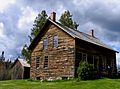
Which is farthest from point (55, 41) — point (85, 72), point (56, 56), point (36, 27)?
point (36, 27)

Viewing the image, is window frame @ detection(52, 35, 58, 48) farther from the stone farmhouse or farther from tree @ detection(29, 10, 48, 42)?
tree @ detection(29, 10, 48, 42)

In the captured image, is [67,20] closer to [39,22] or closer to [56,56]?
[39,22]

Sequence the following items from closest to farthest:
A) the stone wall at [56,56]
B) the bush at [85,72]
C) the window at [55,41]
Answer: the bush at [85,72] < the stone wall at [56,56] < the window at [55,41]

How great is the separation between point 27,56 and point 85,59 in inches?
952

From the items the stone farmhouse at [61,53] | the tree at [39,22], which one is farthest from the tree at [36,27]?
the stone farmhouse at [61,53]

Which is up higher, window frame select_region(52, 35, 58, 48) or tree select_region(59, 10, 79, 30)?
tree select_region(59, 10, 79, 30)

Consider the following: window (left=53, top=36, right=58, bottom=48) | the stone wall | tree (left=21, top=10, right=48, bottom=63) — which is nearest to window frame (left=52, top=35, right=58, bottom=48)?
window (left=53, top=36, right=58, bottom=48)

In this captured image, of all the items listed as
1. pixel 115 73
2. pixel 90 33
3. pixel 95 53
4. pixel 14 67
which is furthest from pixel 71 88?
pixel 14 67

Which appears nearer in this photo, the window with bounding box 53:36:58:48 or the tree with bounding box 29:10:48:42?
the window with bounding box 53:36:58:48

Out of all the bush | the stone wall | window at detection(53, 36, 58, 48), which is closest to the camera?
the bush

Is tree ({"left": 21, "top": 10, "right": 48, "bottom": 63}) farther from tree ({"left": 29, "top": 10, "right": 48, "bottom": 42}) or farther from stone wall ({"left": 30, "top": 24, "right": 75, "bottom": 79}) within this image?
stone wall ({"left": 30, "top": 24, "right": 75, "bottom": 79})

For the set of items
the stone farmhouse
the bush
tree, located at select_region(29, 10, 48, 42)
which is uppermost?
tree, located at select_region(29, 10, 48, 42)

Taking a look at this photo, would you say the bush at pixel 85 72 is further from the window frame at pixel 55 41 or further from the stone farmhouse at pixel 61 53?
the window frame at pixel 55 41

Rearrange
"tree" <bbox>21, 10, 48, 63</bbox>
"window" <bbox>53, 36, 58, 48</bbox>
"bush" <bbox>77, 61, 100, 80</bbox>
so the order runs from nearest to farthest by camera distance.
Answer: "bush" <bbox>77, 61, 100, 80</bbox> → "window" <bbox>53, 36, 58, 48</bbox> → "tree" <bbox>21, 10, 48, 63</bbox>
